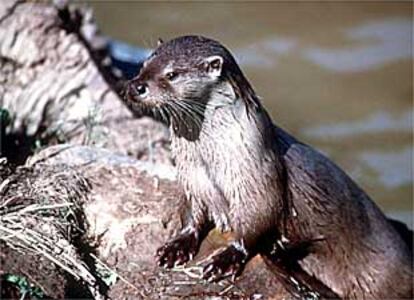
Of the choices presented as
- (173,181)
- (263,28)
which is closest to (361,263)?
(173,181)

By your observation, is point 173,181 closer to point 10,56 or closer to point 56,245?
point 56,245

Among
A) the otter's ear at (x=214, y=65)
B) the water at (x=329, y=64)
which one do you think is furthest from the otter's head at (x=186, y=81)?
the water at (x=329, y=64)

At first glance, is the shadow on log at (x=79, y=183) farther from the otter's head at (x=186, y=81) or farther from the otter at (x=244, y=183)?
the otter's head at (x=186, y=81)

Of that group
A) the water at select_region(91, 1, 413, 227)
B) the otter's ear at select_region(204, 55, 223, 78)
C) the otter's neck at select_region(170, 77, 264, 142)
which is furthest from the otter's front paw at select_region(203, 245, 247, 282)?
the water at select_region(91, 1, 413, 227)

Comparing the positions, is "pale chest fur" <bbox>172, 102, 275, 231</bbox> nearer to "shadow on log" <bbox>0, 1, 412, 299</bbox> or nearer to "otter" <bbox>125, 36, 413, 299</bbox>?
"otter" <bbox>125, 36, 413, 299</bbox>

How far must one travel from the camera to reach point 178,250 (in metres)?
3.78

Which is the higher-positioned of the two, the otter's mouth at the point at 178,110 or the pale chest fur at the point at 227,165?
the otter's mouth at the point at 178,110

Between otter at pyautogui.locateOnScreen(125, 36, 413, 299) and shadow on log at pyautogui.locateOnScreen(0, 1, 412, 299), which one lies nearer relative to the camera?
shadow on log at pyautogui.locateOnScreen(0, 1, 412, 299)

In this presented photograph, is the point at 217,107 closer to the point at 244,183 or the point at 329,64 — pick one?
the point at 244,183

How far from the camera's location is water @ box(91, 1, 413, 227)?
6.84m

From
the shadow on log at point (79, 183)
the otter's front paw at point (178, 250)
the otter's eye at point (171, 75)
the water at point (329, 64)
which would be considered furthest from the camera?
the water at point (329, 64)

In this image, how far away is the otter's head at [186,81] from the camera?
3.49m

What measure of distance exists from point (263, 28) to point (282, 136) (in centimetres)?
421

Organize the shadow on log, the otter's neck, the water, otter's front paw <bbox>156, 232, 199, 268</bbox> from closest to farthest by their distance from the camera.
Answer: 1. the shadow on log
2. the otter's neck
3. otter's front paw <bbox>156, 232, 199, 268</bbox>
4. the water
